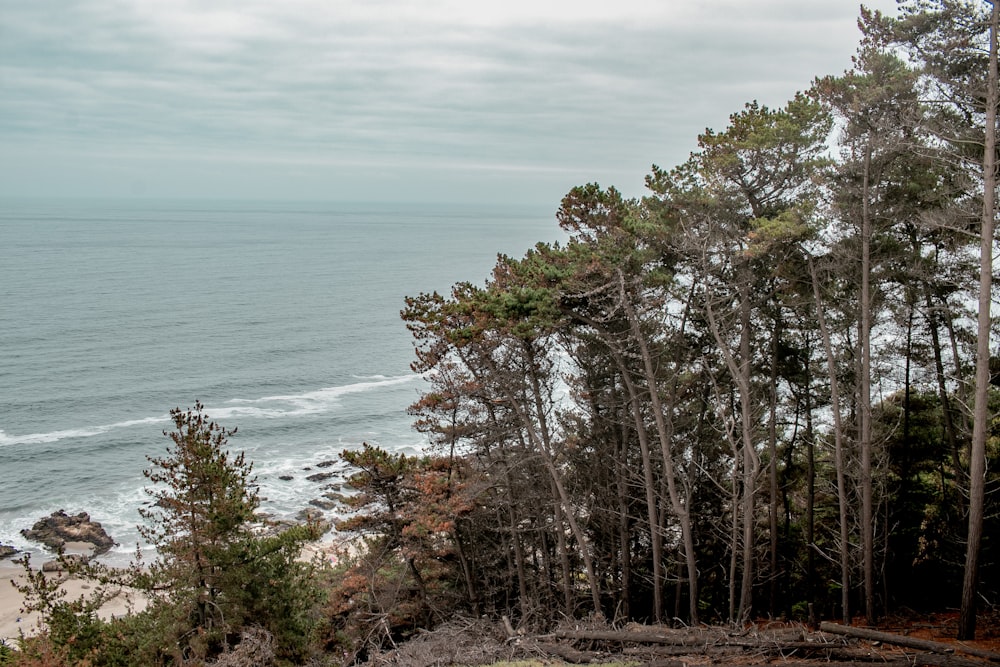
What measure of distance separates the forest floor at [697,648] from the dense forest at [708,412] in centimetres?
240

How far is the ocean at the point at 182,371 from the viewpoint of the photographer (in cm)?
3350

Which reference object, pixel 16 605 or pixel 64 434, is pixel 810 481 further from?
pixel 64 434

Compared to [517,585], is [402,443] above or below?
above

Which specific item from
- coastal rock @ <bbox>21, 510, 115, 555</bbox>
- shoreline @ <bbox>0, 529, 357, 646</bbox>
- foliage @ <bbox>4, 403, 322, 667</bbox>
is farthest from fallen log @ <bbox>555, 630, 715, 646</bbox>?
coastal rock @ <bbox>21, 510, 115, 555</bbox>

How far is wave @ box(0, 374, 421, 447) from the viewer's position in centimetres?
3681

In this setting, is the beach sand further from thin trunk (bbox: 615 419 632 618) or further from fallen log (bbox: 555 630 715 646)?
fallen log (bbox: 555 630 715 646)

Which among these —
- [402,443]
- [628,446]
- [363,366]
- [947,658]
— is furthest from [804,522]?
[363,366]

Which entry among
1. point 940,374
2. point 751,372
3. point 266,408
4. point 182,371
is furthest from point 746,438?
point 182,371

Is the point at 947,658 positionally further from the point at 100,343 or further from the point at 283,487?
the point at 100,343

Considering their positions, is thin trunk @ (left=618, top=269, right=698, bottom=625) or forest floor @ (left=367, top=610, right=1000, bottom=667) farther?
thin trunk @ (left=618, top=269, right=698, bottom=625)

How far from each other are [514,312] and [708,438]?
658 centimetres

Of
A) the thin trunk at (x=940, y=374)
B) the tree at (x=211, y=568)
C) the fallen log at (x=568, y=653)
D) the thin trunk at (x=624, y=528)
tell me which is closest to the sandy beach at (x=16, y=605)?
the tree at (x=211, y=568)

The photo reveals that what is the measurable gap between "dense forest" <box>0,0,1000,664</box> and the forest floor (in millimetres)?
2397

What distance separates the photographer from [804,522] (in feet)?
60.9
